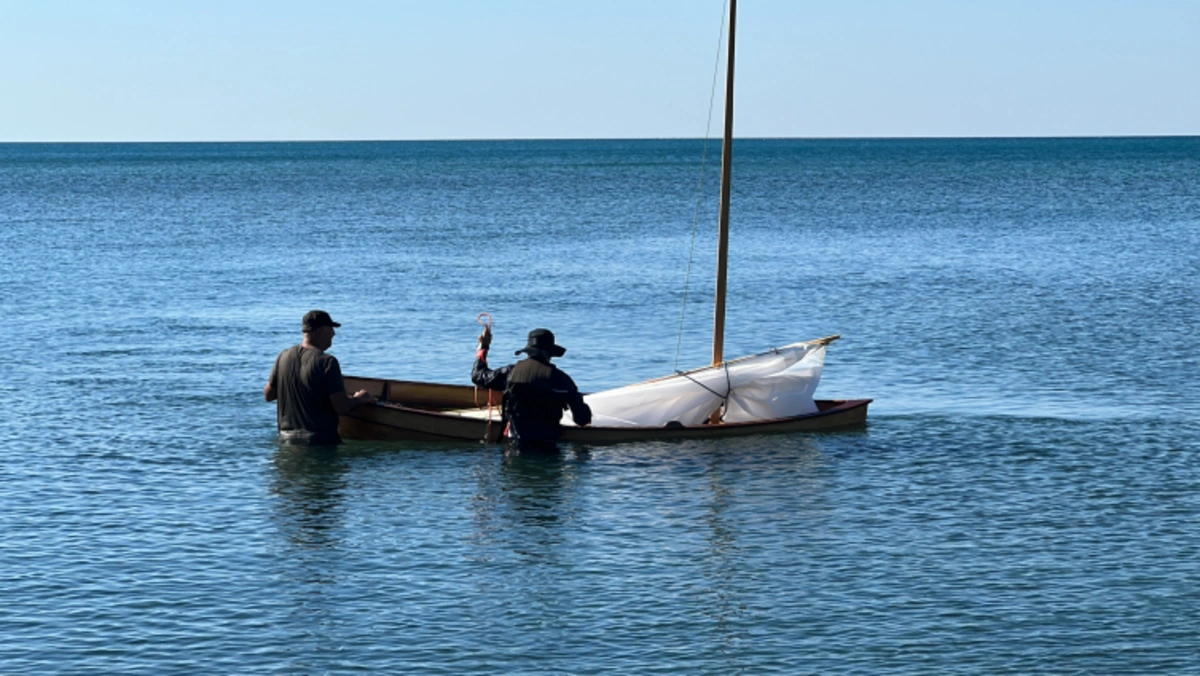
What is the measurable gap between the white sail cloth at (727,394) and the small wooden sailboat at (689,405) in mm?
14

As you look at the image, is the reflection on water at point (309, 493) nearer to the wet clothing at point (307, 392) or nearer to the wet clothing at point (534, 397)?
the wet clothing at point (307, 392)

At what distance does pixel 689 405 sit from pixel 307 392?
220 inches

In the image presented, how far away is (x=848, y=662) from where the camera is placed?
46.0 feet

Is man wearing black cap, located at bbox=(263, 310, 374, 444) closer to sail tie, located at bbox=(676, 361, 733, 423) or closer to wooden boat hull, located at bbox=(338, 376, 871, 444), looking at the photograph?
wooden boat hull, located at bbox=(338, 376, 871, 444)

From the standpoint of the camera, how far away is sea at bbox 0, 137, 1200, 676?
14719 millimetres

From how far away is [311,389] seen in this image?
22.6m

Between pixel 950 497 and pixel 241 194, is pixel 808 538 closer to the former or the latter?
pixel 950 497

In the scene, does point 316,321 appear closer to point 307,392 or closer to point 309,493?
point 307,392

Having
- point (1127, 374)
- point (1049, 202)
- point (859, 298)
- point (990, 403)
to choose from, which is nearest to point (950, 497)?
point (990, 403)

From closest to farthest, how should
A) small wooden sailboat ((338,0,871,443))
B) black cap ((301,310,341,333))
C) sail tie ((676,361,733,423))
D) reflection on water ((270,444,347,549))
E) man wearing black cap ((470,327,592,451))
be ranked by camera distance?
reflection on water ((270,444,347,549))
black cap ((301,310,341,333))
man wearing black cap ((470,327,592,451))
small wooden sailboat ((338,0,871,443))
sail tie ((676,361,733,423))

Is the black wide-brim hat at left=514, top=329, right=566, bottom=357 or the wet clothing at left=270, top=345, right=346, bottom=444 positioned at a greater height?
the black wide-brim hat at left=514, top=329, right=566, bottom=357

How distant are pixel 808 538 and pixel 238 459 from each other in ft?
28.5

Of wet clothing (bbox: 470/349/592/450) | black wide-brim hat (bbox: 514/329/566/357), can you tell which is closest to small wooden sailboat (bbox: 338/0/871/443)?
wet clothing (bbox: 470/349/592/450)

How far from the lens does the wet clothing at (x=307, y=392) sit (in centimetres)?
2227
